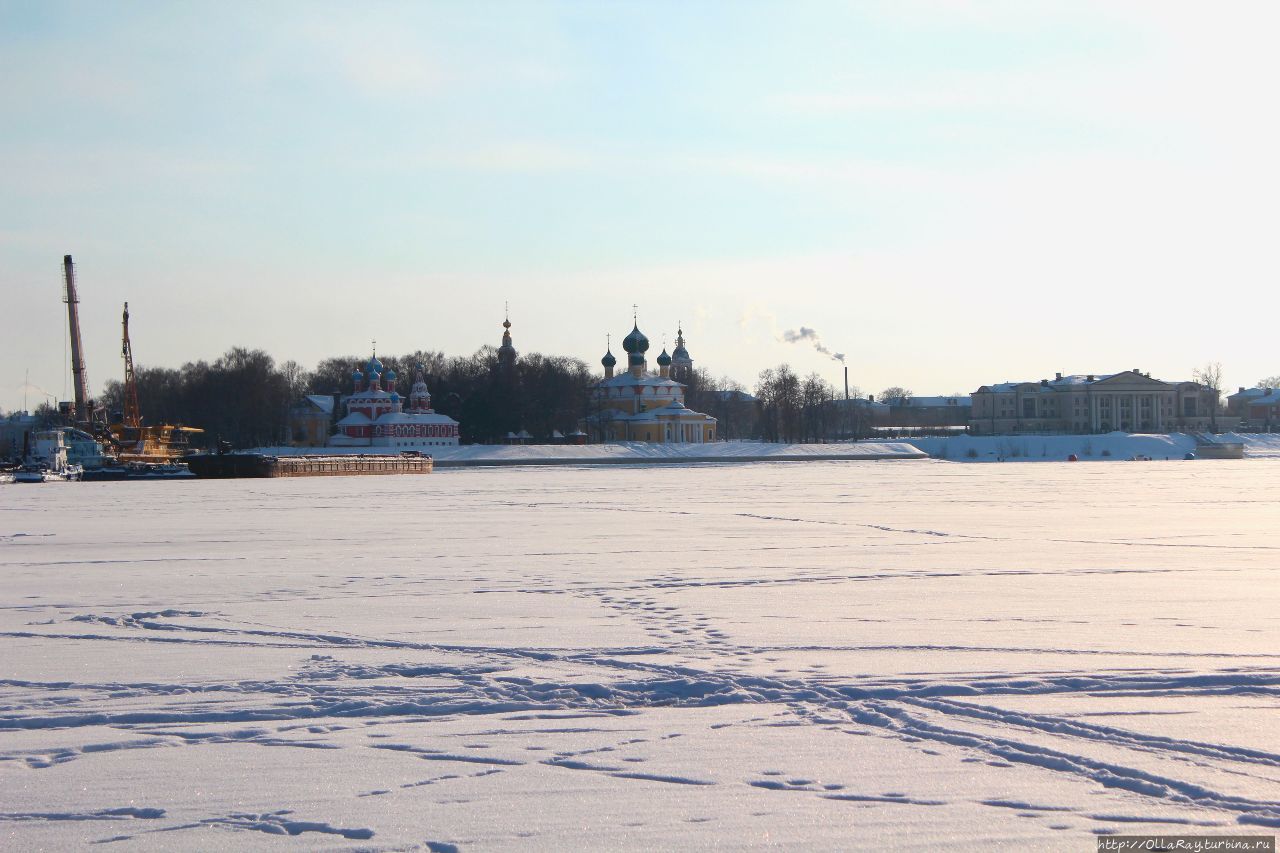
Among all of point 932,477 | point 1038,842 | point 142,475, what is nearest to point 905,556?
point 1038,842

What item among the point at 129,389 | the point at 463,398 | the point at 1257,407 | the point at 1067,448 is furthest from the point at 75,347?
the point at 1257,407

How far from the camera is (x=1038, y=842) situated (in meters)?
4.85

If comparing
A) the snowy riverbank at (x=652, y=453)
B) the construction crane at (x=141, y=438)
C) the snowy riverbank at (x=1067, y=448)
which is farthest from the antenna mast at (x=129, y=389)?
the snowy riverbank at (x=1067, y=448)

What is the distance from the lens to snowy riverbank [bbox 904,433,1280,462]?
81.5 metres

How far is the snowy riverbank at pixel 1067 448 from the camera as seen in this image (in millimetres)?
81500

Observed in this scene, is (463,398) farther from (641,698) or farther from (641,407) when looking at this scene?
(641,698)

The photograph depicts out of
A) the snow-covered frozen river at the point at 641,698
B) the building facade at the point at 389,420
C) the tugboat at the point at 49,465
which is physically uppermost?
the building facade at the point at 389,420

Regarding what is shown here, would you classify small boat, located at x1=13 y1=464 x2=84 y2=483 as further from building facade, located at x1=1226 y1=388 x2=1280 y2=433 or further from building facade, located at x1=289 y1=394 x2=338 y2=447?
building facade, located at x1=1226 y1=388 x2=1280 y2=433

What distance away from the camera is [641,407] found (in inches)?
4070

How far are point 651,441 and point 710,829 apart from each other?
92.0m

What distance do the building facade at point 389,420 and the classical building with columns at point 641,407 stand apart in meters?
11.9

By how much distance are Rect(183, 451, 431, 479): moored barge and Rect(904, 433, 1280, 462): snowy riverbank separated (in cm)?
3317

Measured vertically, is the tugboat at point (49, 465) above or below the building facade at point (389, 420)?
below

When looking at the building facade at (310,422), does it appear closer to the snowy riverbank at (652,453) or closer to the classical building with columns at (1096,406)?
the snowy riverbank at (652,453)
